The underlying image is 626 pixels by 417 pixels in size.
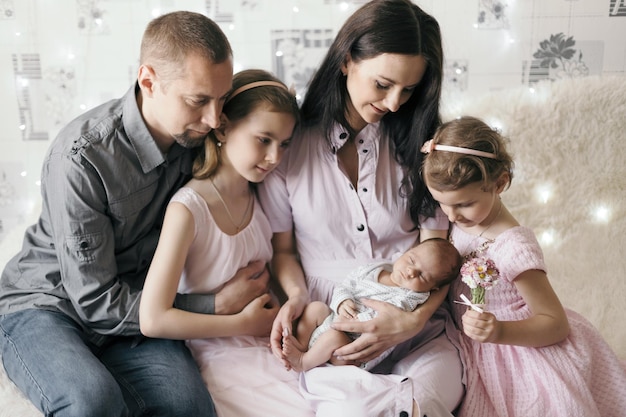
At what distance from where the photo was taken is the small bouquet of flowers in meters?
1.45

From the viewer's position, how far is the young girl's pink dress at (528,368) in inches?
60.8

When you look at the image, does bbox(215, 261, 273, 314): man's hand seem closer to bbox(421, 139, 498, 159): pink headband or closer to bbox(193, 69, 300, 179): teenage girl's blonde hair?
bbox(193, 69, 300, 179): teenage girl's blonde hair

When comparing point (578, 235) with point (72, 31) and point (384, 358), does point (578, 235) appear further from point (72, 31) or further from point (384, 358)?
point (72, 31)

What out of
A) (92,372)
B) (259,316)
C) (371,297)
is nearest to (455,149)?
(371,297)

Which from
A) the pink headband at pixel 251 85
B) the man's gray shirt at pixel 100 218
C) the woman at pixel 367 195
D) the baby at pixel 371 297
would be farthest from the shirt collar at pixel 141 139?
the baby at pixel 371 297

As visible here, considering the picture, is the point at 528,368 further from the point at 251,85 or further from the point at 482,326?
the point at 251,85

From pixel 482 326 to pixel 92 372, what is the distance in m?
0.88

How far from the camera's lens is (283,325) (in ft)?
5.45

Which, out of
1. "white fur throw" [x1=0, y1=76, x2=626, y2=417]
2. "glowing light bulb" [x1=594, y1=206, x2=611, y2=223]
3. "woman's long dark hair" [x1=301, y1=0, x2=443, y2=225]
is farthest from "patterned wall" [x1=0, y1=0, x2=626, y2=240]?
"woman's long dark hair" [x1=301, y1=0, x2=443, y2=225]

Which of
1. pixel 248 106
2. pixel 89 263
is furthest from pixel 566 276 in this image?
pixel 89 263

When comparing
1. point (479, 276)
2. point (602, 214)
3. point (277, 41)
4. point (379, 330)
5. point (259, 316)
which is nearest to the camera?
point (479, 276)

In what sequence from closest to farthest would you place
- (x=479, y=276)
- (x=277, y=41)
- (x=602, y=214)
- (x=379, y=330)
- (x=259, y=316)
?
(x=479, y=276) < (x=379, y=330) < (x=259, y=316) < (x=602, y=214) < (x=277, y=41)

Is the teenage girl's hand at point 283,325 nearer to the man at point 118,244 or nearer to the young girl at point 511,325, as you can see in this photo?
the man at point 118,244

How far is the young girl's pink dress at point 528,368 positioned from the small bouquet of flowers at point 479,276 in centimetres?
15
